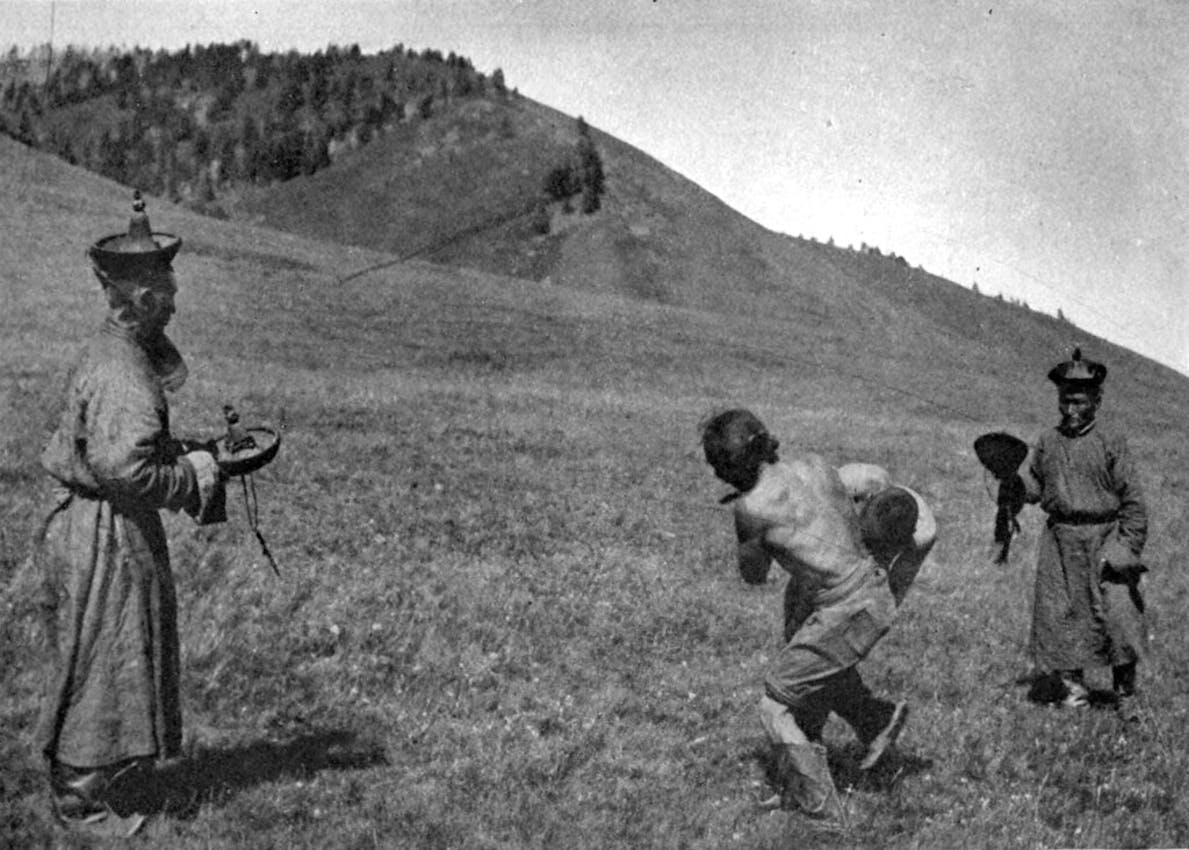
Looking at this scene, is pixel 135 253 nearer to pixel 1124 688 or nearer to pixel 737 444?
pixel 737 444

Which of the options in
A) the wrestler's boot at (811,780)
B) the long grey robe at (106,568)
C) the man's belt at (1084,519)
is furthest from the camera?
the man's belt at (1084,519)

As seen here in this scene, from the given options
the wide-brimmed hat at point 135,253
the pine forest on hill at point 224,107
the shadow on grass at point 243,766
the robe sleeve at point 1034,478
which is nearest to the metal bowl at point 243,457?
the wide-brimmed hat at point 135,253

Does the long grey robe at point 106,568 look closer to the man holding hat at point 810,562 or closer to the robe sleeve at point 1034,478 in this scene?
the man holding hat at point 810,562

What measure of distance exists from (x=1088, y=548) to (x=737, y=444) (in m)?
4.00

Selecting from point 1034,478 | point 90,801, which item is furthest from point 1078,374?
point 90,801

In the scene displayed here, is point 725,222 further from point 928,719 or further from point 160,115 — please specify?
point 928,719

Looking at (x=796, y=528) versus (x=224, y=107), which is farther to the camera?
(x=224, y=107)

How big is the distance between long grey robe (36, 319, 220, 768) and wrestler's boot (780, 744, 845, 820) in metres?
3.01

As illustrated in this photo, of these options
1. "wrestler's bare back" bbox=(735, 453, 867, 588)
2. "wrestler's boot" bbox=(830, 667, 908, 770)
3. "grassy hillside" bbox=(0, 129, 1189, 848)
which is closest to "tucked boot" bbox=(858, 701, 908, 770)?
"wrestler's boot" bbox=(830, 667, 908, 770)

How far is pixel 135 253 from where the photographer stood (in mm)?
4996

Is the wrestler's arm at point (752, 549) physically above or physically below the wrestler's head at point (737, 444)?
below

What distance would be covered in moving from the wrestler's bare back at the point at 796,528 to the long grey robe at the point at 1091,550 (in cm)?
332

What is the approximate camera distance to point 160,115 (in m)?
140

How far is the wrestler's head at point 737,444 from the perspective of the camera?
5.70 meters
